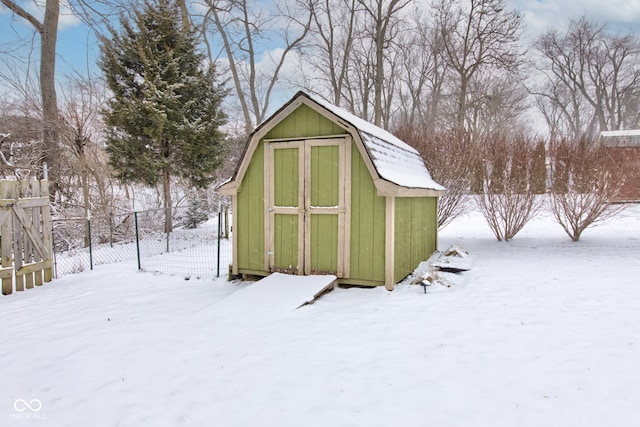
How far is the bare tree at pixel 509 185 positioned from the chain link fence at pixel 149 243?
6514mm

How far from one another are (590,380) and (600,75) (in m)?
34.6

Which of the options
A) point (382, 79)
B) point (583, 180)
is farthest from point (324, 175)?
point (382, 79)

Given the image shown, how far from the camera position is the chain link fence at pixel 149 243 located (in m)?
7.52

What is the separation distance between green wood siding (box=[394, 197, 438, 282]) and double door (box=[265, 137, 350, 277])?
31.7 inches

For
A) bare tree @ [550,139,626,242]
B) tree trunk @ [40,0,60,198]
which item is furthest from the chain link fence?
bare tree @ [550,139,626,242]

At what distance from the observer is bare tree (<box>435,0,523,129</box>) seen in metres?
15.4

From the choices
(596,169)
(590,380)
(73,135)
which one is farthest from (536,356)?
(73,135)

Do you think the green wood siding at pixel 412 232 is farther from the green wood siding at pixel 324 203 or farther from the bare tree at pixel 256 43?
the bare tree at pixel 256 43

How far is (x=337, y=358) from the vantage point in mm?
3105

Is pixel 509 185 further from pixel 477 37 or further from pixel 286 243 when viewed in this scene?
pixel 477 37

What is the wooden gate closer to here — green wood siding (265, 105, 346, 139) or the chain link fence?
the chain link fence

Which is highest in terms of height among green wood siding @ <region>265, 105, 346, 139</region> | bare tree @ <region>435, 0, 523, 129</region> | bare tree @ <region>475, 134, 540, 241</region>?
bare tree @ <region>435, 0, 523, 129</region>

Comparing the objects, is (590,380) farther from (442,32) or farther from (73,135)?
(442,32)

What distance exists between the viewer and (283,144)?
17.8 feet
